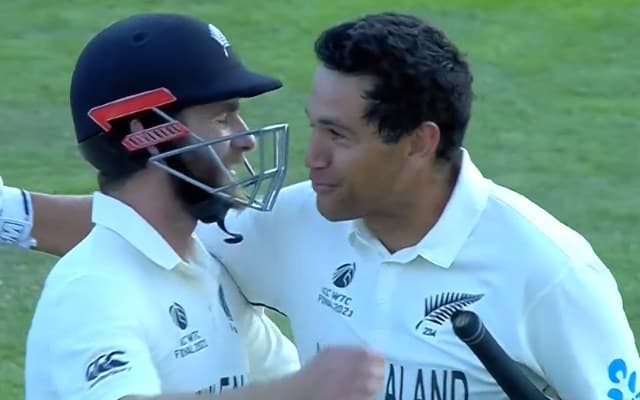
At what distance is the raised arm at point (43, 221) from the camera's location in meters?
4.68

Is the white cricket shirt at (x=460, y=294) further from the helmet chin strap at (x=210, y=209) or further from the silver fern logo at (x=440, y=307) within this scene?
the helmet chin strap at (x=210, y=209)

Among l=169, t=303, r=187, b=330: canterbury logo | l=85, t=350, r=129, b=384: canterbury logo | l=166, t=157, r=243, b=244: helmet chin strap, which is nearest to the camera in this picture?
l=85, t=350, r=129, b=384: canterbury logo

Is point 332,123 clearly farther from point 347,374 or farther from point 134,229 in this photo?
point 347,374

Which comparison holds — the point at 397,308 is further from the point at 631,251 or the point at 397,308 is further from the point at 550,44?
the point at 550,44

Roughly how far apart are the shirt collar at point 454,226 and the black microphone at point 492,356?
2.26 ft

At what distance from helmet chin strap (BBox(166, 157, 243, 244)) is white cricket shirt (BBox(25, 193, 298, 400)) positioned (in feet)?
0.37

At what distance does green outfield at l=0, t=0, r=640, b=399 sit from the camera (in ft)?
30.9

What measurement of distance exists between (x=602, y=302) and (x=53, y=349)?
123cm

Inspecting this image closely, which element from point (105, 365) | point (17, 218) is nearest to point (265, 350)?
point (105, 365)

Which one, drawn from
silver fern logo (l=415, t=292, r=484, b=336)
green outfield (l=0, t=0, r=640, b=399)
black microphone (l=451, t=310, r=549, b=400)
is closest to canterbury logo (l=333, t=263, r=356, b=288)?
silver fern logo (l=415, t=292, r=484, b=336)

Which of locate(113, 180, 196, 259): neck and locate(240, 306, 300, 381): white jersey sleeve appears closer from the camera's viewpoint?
locate(113, 180, 196, 259): neck

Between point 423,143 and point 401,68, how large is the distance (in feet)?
0.66

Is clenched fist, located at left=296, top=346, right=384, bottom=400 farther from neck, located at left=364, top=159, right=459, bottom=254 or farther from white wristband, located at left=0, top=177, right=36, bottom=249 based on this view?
white wristband, located at left=0, top=177, right=36, bottom=249

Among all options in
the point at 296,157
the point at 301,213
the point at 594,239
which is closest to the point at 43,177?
the point at 296,157
